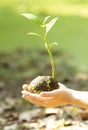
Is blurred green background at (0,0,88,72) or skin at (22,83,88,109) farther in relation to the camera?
blurred green background at (0,0,88,72)

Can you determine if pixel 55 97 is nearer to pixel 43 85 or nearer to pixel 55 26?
pixel 43 85

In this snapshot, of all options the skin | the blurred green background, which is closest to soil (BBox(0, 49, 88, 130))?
the blurred green background

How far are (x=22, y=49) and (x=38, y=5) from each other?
7.94ft

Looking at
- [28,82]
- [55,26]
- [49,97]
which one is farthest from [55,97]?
[55,26]

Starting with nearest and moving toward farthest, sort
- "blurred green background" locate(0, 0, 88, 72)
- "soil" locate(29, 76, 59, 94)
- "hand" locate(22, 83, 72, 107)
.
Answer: "hand" locate(22, 83, 72, 107) < "soil" locate(29, 76, 59, 94) < "blurred green background" locate(0, 0, 88, 72)

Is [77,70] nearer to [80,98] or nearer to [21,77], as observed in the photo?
[21,77]

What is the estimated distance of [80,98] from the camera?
2.42 metres

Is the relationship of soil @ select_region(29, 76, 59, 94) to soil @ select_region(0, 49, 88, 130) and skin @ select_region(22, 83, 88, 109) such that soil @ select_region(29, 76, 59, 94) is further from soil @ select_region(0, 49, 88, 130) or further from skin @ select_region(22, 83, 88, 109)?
soil @ select_region(0, 49, 88, 130)

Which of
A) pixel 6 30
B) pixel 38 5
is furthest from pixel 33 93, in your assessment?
pixel 38 5

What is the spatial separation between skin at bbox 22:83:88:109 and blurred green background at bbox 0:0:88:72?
2.20m

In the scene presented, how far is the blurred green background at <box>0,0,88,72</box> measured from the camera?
5543mm

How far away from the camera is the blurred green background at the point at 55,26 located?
5.54 meters

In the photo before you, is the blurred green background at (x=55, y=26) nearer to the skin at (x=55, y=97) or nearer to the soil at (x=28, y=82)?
the soil at (x=28, y=82)

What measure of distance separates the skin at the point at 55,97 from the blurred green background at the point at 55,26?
2.20m
